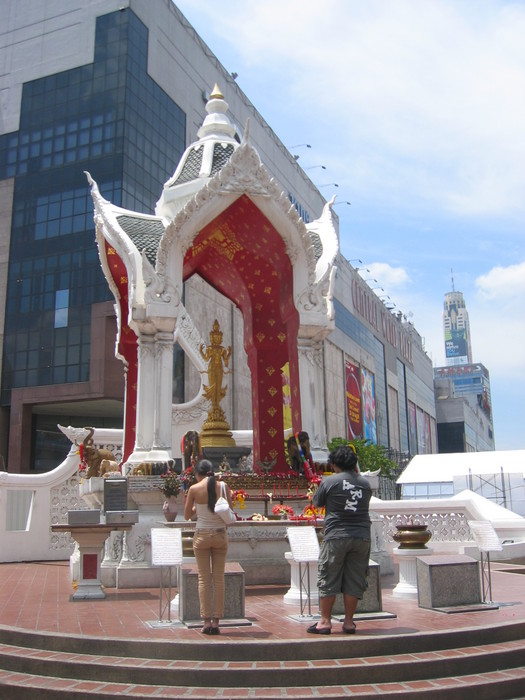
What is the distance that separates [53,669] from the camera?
218 inches

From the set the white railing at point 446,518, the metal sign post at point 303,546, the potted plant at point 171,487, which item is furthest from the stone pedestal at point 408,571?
the white railing at point 446,518

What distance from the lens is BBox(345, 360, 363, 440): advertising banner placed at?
63.5m

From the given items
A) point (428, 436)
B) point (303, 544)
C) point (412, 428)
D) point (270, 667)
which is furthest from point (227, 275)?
point (428, 436)

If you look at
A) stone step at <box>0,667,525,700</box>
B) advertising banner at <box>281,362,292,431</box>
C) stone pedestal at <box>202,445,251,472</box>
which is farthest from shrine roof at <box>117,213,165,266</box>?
stone step at <box>0,667,525,700</box>

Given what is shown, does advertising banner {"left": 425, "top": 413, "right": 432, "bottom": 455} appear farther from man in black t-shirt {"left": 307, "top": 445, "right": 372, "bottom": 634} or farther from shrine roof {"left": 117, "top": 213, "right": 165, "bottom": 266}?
man in black t-shirt {"left": 307, "top": 445, "right": 372, "bottom": 634}

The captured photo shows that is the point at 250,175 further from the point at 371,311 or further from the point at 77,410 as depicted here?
the point at 371,311

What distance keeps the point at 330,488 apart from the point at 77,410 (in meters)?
35.0

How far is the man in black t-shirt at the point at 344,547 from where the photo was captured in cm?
607

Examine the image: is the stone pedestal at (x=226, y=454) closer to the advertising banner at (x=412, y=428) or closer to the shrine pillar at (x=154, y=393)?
the shrine pillar at (x=154, y=393)

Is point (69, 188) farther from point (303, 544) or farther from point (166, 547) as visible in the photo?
point (303, 544)

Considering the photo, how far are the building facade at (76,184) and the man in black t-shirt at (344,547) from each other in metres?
29.0

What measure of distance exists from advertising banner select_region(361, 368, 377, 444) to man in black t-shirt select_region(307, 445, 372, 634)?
204 ft

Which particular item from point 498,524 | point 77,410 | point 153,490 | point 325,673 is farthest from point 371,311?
point 325,673

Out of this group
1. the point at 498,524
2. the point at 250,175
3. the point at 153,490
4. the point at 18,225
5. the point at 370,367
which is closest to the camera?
the point at 153,490
